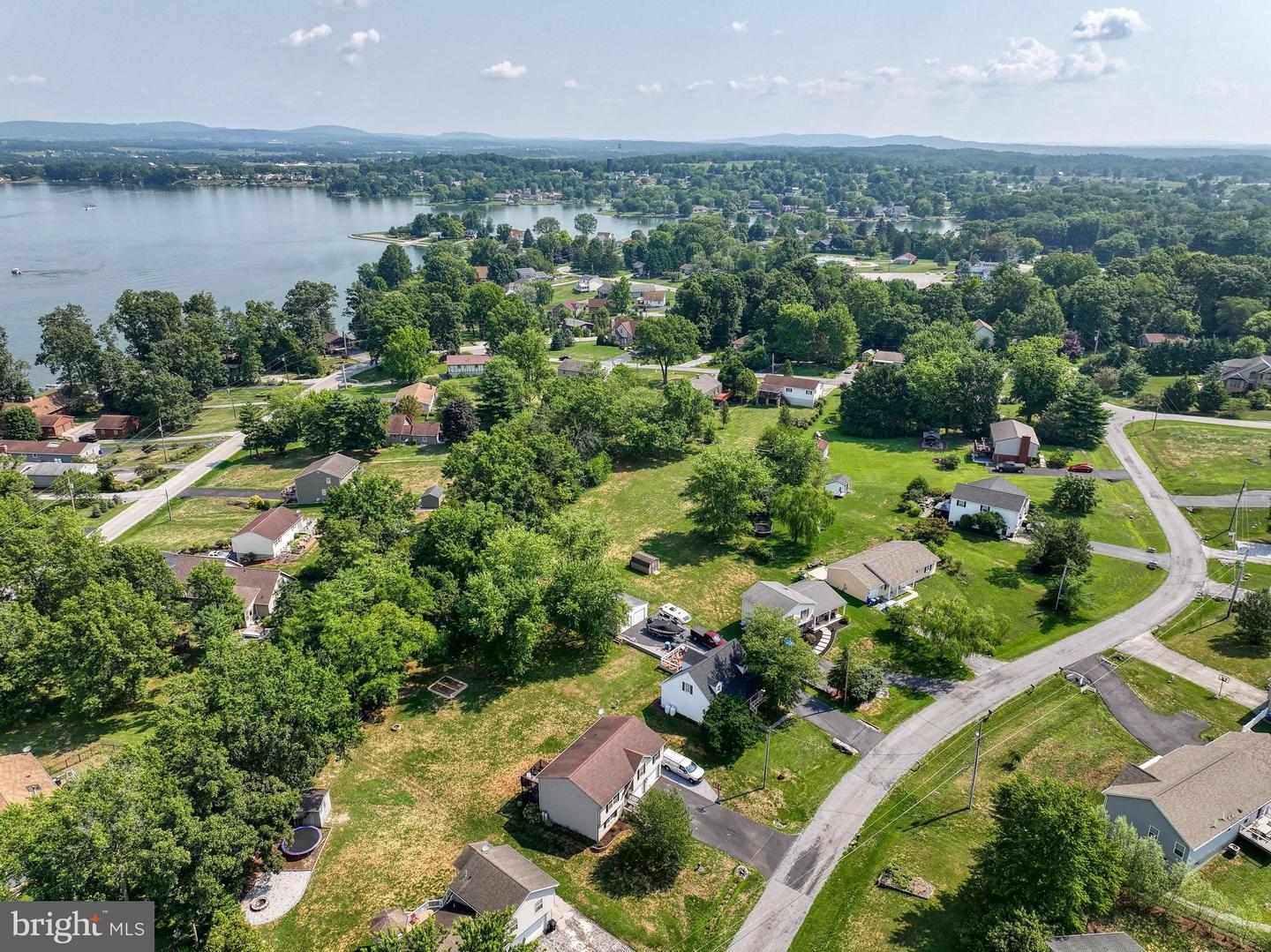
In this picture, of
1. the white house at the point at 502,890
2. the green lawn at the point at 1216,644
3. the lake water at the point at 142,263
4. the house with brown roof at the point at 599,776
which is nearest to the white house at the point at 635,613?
the house with brown roof at the point at 599,776

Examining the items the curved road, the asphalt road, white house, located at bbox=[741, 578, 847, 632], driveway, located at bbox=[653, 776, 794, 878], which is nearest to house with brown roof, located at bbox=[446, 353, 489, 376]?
the asphalt road

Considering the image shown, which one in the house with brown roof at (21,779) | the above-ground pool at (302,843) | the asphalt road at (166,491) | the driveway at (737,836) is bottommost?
the driveway at (737,836)

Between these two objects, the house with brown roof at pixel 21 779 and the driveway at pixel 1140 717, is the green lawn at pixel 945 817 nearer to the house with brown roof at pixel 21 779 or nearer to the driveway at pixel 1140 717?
the driveway at pixel 1140 717

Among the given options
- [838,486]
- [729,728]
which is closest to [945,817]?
[729,728]

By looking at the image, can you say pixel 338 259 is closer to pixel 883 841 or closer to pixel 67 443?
pixel 67 443

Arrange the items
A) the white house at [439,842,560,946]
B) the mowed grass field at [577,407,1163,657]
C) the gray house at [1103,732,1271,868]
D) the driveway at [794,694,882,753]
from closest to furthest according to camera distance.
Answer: the white house at [439,842,560,946], the gray house at [1103,732,1271,868], the driveway at [794,694,882,753], the mowed grass field at [577,407,1163,657]

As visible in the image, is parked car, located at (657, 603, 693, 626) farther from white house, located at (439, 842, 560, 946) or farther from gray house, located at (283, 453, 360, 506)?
gray house, located at (283, 453, 360, 506)
